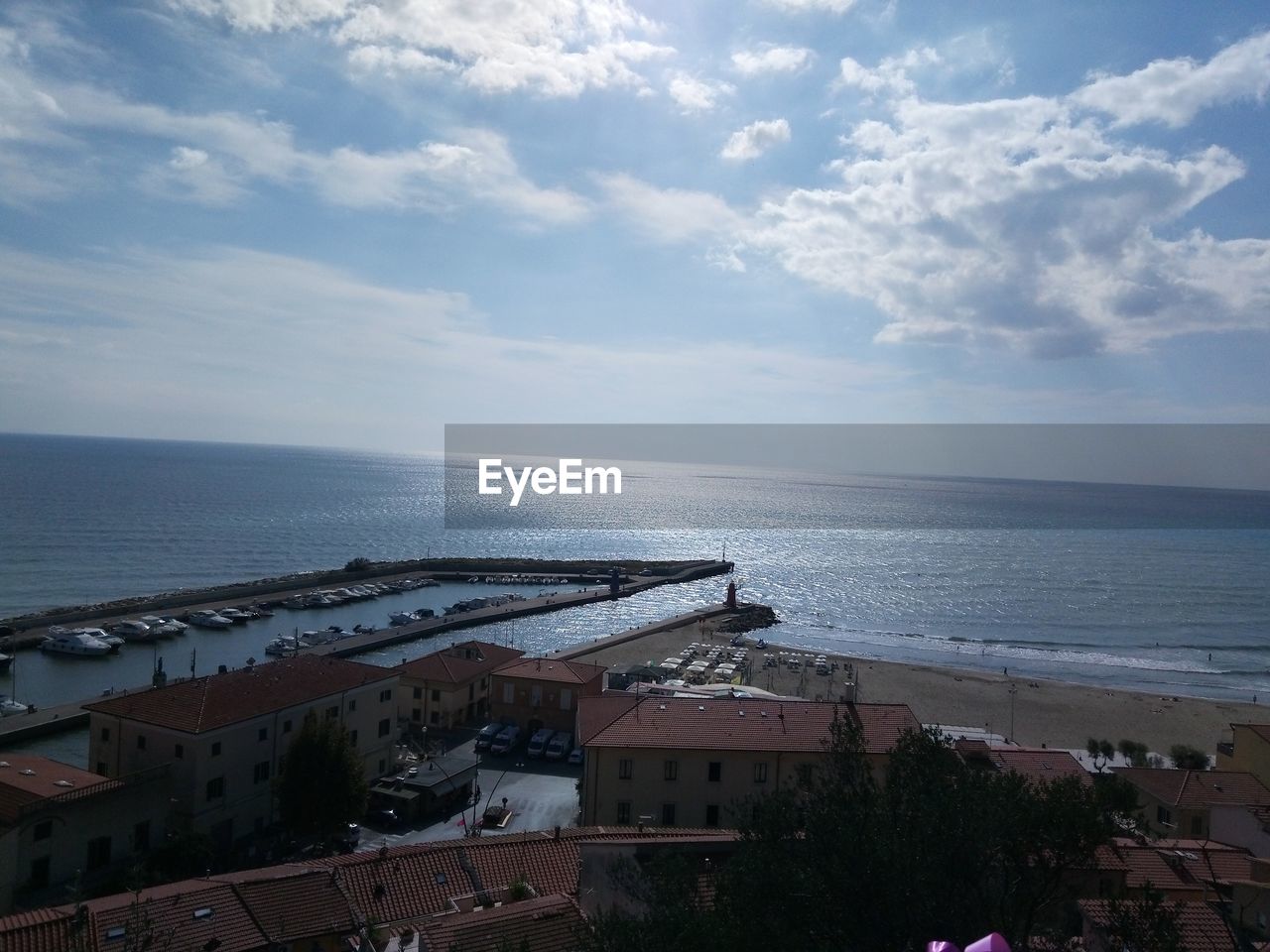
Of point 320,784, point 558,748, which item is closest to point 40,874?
point 320,784

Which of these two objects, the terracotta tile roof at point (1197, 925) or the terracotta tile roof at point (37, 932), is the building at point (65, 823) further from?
the terracotta tile roof at point (1197, 925)

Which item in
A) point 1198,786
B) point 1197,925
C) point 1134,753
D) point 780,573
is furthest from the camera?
point 780,573

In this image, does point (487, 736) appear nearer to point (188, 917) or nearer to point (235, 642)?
point (188, 917)

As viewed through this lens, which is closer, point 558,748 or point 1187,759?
point 558,748

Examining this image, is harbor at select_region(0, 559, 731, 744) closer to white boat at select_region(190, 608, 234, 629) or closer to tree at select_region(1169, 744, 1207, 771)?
white boat at select_region(190, 608, 234, 629)

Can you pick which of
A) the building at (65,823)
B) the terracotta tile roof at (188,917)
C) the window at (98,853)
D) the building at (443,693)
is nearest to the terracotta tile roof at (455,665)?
the building at (443,693)

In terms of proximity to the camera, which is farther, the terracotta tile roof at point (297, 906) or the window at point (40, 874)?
the window at point (40, 874)

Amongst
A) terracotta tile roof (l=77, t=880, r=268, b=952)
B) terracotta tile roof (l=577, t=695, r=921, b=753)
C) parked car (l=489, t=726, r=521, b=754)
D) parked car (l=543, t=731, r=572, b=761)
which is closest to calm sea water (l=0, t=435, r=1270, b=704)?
parked car (l=489, t=726, r=521, b=754)
